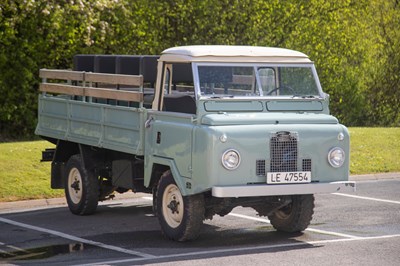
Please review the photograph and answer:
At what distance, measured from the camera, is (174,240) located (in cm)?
1249

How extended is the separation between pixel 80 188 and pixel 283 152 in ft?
12.5

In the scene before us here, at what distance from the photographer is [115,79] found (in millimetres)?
13984

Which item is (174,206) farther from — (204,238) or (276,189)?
(276,189)

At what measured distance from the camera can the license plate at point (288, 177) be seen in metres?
12.2

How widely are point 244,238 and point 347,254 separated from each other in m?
1.68

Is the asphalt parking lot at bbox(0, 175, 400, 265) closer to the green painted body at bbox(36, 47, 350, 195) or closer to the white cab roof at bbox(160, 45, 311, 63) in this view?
the green painted body at bbox(36, 47, 350, 195)

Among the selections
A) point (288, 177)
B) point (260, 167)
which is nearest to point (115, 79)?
point (260, 167)

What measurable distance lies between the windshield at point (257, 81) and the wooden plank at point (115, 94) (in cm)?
96

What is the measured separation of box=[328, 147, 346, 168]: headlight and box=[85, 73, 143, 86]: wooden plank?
2.55 metres

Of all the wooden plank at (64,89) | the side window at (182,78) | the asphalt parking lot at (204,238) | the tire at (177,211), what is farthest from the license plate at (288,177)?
the wooden plank at (64,89)

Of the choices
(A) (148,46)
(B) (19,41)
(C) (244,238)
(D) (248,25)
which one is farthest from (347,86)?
(C) (244,238)

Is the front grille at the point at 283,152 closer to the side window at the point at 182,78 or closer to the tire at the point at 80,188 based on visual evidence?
the side window at the point at 182,78

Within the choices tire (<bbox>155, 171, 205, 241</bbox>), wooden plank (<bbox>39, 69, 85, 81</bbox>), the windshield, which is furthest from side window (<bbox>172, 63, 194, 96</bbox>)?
wooden plank (<bbox>39, 69, 85, 81</bbox>)

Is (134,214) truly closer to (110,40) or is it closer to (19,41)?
(19,41)
